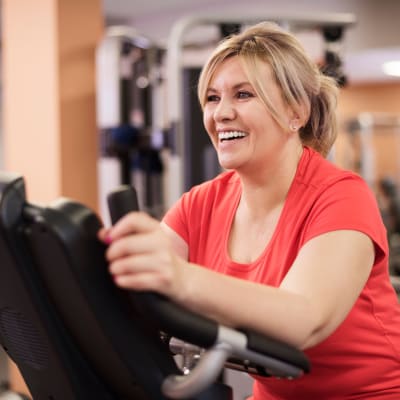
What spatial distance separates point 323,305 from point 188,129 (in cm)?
256

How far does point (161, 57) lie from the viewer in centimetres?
379

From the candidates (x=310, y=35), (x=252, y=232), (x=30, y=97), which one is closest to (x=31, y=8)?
(x=30, y=97)

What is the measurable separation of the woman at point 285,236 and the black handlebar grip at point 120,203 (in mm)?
31

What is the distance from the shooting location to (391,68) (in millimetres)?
7062

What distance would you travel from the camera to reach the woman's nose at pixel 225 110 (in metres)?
1.22

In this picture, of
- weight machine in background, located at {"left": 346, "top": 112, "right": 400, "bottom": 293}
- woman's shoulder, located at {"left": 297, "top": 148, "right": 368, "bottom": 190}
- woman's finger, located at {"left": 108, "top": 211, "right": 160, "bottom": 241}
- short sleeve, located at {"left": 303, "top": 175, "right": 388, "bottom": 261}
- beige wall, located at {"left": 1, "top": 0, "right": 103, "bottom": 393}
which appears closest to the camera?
woman's finger, located at {"left": 108, "top": 211, "right": 160, "bottom": 241}

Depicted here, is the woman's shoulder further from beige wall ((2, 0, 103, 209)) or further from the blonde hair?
beige wall ((2, 0, 103, 209))

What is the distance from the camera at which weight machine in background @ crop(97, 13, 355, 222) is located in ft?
9.90

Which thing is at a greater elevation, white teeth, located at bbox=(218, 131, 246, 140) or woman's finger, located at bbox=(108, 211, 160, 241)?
white teeth, located at bbox=(218, 131, 246, 140)

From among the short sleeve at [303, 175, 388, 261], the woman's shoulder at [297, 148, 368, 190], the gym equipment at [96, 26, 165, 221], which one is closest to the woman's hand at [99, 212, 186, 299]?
the short sleeve at [303, 175, 388, 261]

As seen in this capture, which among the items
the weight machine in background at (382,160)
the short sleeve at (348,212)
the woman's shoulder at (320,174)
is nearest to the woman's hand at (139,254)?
the short sleeve at (348,212)

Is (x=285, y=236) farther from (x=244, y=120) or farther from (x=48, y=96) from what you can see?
(x=48, y=96)

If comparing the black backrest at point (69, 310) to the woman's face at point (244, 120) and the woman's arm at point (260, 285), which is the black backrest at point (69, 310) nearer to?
the woman's arm at point (260, 285)

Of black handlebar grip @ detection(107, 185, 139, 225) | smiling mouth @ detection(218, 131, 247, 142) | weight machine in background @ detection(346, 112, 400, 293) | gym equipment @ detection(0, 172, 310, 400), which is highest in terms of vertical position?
smiling mouth @ detection(218, 131, 247, 142)
